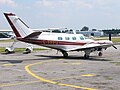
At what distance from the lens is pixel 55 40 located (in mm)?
31719

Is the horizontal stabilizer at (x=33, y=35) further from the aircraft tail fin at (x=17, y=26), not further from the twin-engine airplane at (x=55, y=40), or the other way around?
the aircraft tail fin at (x=17, y=26)

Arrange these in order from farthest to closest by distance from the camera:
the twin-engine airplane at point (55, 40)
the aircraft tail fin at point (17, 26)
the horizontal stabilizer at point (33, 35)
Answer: the aircraft tail fin at point (17, 26)
the twin-engine airplane at point (55, 40)
the horizontal stabilizer at point (33, 35)

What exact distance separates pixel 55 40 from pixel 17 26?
4.04 metres

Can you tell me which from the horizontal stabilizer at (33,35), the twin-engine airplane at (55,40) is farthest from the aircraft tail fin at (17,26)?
the horizontal stabilizer at (33,35)

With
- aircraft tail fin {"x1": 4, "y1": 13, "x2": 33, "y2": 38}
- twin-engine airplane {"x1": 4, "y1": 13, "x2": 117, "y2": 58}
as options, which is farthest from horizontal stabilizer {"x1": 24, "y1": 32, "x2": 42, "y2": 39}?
aircraft tail fin {"x1": 4, "y1": 13, "x2": 33, "y2": 38}

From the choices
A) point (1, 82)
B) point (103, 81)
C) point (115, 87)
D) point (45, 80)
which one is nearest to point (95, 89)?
point (115, 87)

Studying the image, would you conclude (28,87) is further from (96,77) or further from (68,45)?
(68,45)

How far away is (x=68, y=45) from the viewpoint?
32125mm

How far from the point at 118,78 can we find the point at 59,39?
15.5 meters

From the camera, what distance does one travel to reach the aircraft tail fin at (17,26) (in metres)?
31.3

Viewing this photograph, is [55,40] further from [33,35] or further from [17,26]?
[17,26]

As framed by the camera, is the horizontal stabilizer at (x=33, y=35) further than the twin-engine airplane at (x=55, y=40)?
No

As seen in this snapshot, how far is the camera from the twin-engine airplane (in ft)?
102

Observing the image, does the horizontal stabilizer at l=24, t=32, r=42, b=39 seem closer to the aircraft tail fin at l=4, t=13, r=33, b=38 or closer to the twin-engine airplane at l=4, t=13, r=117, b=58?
the twin-engine airplane at l=4, t=13, r=117, b=58
